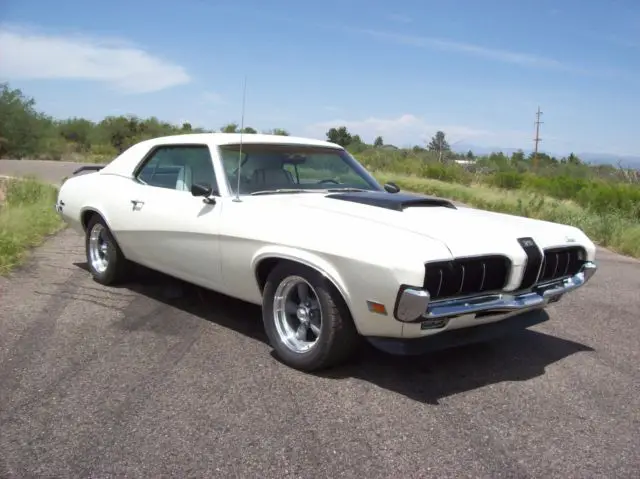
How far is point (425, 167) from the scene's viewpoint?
36.8m

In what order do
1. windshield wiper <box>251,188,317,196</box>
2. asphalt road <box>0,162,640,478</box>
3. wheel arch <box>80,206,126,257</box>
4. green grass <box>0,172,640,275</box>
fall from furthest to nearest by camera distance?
green grass <box>0,172,640,275</box> → wheel arch <box>80,206,126,257</box> → windshield wiper <box>251,188,317,196</box> → asphalt road <box>0,162,640,478</box>

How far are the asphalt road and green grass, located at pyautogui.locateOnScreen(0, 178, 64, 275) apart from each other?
1867mm

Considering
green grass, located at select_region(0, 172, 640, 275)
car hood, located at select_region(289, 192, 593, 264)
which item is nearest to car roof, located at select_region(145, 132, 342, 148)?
car hood, located at select_region(289, 192, 593, 264)

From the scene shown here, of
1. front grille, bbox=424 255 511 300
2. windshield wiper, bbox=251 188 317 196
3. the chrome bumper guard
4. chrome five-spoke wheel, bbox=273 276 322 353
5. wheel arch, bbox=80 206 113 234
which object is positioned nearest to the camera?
the chrome bumper guard

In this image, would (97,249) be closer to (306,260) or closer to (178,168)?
(178,168)

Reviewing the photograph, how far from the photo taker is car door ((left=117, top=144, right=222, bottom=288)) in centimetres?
460

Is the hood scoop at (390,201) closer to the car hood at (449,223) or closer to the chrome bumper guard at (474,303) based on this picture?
the car hood at (449,223)

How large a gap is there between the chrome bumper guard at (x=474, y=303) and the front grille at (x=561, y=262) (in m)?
0.05

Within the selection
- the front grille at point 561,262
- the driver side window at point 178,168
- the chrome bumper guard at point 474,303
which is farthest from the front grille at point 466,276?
the driver side window at point 178,168

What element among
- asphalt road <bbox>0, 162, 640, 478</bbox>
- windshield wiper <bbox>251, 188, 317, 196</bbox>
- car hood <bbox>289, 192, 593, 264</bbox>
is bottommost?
asphalt road <bbox>0, 162, 640, 478</bbox>

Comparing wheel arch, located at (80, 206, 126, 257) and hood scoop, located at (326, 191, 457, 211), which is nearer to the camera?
hood scoop, located at (326, 191, 457, 211)

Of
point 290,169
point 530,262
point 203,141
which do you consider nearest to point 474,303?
point 530,262

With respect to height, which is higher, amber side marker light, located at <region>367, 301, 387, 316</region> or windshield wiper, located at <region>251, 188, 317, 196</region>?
windshield wiper, located at <region>251, 188, 317, 196</region>

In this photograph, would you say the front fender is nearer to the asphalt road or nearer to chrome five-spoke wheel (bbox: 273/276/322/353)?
chrome five-spoke wheel (bbox: 273/276/322/353)
